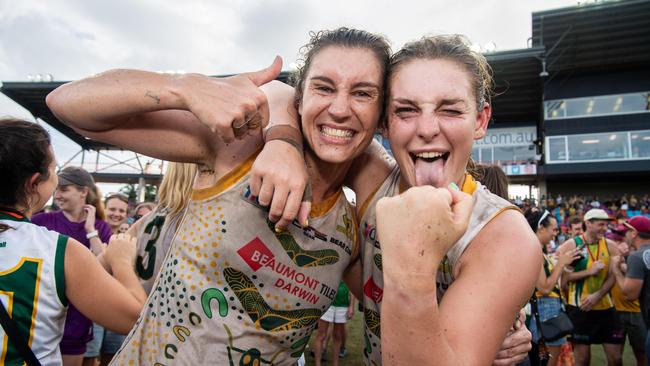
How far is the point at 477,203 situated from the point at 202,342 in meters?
1.21

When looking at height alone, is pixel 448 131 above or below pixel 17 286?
above

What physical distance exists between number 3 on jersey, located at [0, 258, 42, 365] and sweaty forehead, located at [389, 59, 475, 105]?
1.82 m

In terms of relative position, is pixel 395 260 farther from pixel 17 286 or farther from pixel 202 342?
pixel 17 286

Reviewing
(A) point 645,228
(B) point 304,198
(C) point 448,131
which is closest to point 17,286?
(B) point 304,198

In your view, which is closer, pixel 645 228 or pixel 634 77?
pixel 645 228

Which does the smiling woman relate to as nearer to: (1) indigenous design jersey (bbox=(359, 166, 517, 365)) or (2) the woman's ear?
(2) the woman's ear

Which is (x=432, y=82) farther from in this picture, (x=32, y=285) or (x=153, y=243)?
(x=153, y=243)

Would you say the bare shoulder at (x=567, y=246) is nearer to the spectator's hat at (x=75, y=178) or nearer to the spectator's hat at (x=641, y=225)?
the spectator's hat at (x=641, y=225)

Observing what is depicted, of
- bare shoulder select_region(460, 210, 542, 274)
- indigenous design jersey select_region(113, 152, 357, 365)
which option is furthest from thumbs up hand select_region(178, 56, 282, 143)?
bare shoulder select_region(460, 210, 542, 274)

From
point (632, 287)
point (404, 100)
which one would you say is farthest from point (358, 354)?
point (404, 100)

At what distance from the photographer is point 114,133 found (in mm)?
1499

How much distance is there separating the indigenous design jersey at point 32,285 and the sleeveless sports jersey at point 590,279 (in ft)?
21.5

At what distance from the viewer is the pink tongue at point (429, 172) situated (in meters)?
1.67

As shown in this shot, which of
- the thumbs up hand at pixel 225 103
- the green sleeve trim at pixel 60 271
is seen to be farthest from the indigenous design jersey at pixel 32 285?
the thumbs up hand at pixel 225 103
